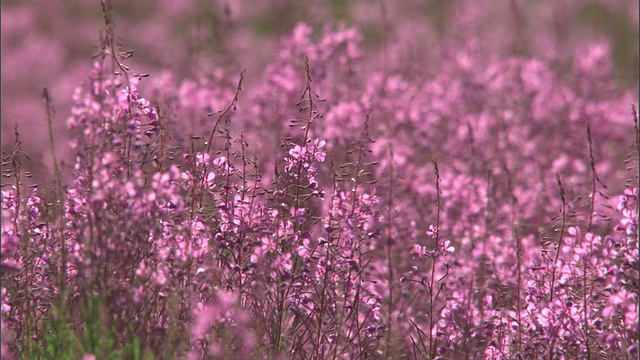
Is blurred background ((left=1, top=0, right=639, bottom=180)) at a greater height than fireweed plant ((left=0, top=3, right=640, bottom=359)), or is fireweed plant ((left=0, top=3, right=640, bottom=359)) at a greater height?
blurred background ((left=1, top=0, right=639, bottom=180))

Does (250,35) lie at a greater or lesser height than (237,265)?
greater

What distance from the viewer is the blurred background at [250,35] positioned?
11.1 m

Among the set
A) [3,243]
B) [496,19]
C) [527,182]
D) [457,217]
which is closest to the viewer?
[3,243]

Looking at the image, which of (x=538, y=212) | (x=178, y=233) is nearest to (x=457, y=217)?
(x=538, y=212)

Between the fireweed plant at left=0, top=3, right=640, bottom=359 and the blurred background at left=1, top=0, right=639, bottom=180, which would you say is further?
the blurred background at left=1, top=0, right=639, bottom=180

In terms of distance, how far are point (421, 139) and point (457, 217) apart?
4.35 feet

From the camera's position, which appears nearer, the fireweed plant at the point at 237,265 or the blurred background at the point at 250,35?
the fireweed plant at the point at 237,265

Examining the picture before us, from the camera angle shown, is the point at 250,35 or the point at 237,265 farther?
the point at 250,35

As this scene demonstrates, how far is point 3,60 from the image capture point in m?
15.6

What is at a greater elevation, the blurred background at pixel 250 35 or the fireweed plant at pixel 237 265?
the blurred background at pixel 250 35

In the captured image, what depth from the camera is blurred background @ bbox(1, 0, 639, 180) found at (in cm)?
1114

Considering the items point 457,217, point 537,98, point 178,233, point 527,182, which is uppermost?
point 537,98

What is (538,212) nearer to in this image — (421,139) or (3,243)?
(421,139)

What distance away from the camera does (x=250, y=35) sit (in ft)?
60.5
